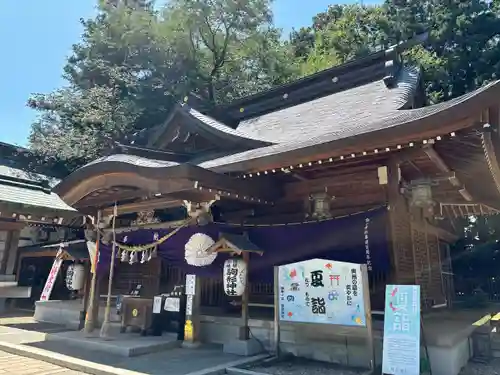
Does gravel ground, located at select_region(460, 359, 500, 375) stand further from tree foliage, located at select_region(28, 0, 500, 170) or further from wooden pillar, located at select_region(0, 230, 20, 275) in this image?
tree foliage, located at select_region(28, 0, 500, 170)

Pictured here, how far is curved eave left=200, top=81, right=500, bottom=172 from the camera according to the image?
4438 mm

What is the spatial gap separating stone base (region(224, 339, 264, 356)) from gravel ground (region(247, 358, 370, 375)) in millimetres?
774

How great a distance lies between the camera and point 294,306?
627cm

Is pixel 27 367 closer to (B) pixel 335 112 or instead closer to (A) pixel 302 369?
(A) pixel 302 369

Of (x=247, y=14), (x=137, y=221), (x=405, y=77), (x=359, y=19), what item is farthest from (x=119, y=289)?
(x=359, y=19)

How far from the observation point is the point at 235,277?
6.94m

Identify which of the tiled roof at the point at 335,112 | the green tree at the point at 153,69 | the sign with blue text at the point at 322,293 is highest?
the green tree at the point at 153,69

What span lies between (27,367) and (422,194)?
7.10 metres

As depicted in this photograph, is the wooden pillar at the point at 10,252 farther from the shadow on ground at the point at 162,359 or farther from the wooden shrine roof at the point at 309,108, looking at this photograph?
the wooden shrine roof at the point at 309,108

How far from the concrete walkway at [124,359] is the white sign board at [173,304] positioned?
35.1 inches

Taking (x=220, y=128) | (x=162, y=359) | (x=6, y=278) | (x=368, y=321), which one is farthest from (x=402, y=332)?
(x=6, y=278)

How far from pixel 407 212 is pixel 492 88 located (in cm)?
325

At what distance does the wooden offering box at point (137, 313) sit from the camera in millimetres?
8484

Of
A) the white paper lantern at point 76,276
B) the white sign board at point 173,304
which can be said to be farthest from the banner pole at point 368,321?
the white paper lantern at point 76,276
